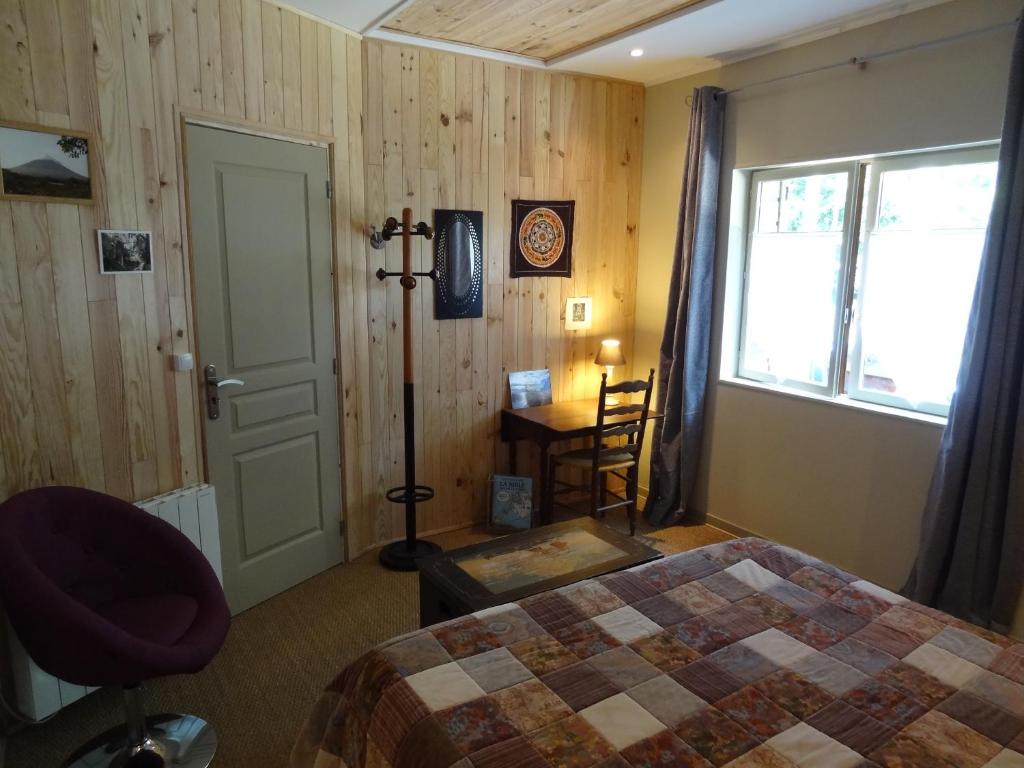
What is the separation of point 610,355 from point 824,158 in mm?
1528

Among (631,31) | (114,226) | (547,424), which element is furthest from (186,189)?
(631,31)

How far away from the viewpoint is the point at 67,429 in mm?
2289

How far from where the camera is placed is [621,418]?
3.84 meters

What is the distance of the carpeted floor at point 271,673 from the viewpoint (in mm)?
2164

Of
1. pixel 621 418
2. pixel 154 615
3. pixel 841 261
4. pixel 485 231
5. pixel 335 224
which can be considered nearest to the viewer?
pixel 154 615

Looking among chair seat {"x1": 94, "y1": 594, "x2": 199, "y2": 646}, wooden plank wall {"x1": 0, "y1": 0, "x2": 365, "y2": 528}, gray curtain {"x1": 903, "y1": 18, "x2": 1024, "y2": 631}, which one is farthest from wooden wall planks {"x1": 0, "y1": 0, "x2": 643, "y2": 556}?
gray curtain {"x1": 903, "y1": 18, "x2": 1024, "y2": 631}

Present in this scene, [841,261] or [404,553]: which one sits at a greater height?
[841,261]

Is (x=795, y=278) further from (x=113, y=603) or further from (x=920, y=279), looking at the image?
(x=113, y=603)

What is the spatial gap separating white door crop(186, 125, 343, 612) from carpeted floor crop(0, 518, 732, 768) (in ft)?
0.57

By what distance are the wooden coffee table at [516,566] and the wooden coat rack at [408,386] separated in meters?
0.97

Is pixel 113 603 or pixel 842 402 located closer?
pixel 113 603

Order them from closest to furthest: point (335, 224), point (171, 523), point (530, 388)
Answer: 1. point (171, 523)
2. point (335, 224)
3. point (530, 388)

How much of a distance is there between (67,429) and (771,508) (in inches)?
126

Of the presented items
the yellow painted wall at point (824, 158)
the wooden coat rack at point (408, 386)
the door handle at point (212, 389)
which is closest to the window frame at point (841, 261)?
the yellow painted wall at point (824, 158)
